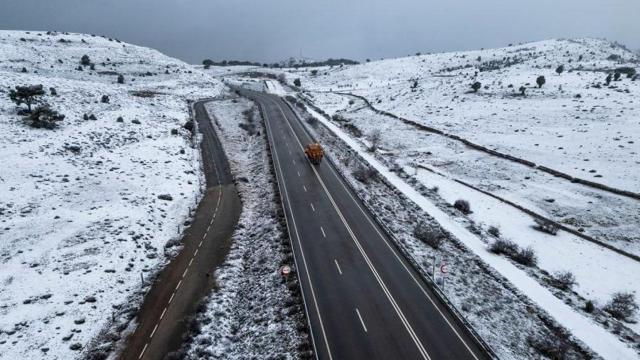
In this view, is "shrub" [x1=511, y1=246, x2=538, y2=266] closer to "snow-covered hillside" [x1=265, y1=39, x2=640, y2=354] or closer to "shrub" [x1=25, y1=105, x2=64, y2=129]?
"snow-covered hillside" [x1=265, y1=39, x2=640, y2=354]

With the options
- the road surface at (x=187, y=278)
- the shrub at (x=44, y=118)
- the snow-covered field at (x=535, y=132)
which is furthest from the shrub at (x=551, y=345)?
the shrub at (x=44, y=118)

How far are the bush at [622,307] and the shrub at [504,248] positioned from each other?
634 centimetres

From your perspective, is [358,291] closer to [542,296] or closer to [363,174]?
[542,296]

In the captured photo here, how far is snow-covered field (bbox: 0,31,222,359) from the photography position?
69.4ft

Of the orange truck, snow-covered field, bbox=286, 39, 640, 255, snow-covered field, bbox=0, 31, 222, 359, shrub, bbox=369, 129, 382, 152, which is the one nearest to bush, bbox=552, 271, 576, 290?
snow-covered field, bbox=286, 39, 640, 255

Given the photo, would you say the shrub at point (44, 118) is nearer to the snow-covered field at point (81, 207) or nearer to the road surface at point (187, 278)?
the snow-covered field at point (81, 207)

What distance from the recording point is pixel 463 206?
3656 centimetres

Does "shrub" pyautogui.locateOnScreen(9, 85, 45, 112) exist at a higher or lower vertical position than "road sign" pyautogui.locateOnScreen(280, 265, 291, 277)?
higher

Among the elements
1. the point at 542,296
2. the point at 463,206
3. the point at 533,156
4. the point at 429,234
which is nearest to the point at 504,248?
the point at 542,296

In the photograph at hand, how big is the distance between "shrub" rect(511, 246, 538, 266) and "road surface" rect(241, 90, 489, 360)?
8.37 meters

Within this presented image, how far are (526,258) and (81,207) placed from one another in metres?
34.8

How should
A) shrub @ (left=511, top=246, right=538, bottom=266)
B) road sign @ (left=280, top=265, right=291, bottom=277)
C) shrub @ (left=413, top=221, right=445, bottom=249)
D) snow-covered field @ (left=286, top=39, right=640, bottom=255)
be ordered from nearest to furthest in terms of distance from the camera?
road sign @ (left=280, top=265, right=291, bottom=277), shrub @ (left=511, top=246, right=538, bottom=266), shrub @ (left=413, top=221, right=445, bottom=249), snow-covered field @ (left=286, top=39, right=640, bottom=255)

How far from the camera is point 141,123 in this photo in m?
53.8

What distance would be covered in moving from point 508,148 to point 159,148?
152 feet
